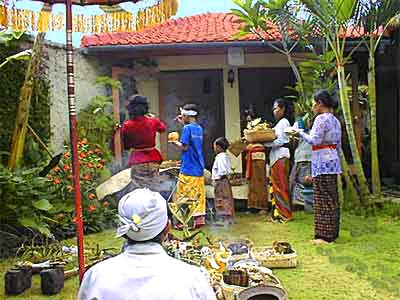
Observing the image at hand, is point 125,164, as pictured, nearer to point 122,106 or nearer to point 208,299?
point 122,106

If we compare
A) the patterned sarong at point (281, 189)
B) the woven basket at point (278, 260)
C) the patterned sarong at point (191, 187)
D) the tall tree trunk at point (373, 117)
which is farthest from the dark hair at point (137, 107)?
Result: the tall tree trunk at point (373, 117)

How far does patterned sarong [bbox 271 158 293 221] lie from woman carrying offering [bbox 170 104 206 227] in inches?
46.1

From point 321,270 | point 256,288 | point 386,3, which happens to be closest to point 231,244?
point 321,270

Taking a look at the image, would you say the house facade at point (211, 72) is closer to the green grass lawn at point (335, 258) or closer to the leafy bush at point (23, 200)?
the green grass lawn at point (335, 258)

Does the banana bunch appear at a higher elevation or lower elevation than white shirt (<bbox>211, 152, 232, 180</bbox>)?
higher

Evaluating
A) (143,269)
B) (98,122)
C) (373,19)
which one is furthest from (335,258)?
(98,122)

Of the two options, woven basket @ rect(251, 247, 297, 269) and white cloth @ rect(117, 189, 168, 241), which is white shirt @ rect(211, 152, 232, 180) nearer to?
woven basket @ rect(251, 247, 297, 269)

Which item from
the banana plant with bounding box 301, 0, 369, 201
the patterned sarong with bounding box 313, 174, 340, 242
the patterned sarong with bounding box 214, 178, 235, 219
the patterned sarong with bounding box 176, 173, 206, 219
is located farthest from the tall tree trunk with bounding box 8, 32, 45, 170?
the banana plant with bounding box 301, 0, 369, 201

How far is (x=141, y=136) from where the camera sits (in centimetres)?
670

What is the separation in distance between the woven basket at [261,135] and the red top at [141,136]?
7.82 feet

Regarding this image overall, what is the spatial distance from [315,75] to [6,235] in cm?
502

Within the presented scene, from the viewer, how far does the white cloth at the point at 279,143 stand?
27.7 ft

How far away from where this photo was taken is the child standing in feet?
27.1

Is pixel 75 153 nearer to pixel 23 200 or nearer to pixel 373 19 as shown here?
pixel 23 200
